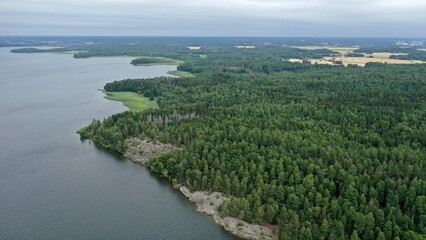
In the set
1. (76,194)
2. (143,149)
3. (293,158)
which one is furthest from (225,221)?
(143,149)

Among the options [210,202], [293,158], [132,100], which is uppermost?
Result: [293,158]

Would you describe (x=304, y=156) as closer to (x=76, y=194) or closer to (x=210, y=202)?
(x=210, y=202)

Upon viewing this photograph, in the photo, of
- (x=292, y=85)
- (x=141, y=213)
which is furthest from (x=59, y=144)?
(x=292, y=85)

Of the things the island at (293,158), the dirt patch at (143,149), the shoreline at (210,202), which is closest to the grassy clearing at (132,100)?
the island at (293,158)

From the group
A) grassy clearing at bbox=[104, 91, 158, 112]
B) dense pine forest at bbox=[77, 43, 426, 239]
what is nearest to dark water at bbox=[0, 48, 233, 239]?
dense pine forest at bbox=[77, 43, 426, 239]

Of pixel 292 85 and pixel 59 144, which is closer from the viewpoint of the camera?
pixel 59 144

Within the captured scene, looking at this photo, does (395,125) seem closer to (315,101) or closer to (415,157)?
(415,157)
